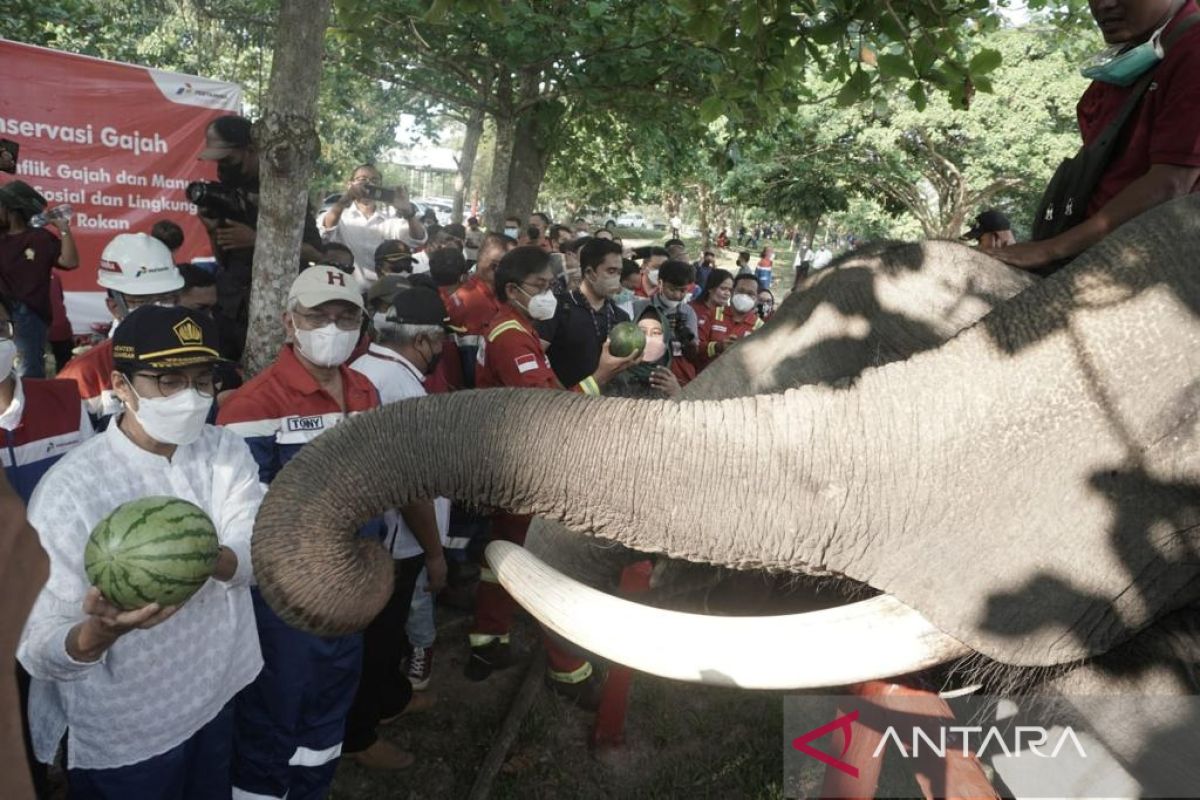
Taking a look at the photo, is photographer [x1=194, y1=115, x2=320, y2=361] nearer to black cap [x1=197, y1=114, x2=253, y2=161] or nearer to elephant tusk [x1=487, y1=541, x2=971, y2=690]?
black cap [x1=197, y1=114, x2=253, y2=161]

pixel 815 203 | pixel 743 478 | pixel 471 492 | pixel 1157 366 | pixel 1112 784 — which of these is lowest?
pixel 1112 784

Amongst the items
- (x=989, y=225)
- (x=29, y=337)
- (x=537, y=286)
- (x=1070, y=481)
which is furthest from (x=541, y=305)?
(x=29, y=337)

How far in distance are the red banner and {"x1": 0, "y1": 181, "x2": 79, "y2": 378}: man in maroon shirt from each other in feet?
3.18

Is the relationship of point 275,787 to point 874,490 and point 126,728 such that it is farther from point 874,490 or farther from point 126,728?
point 874,490

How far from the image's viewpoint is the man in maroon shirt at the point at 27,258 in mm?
5754

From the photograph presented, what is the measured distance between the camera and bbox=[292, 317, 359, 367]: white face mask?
3.10m

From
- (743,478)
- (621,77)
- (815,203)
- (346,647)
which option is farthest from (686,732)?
(815,203)

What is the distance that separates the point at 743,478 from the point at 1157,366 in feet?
2.64

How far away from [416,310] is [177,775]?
262cm

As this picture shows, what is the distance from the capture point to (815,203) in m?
25.0

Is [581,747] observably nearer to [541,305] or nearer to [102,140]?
[541,305]

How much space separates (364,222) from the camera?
10.0 m

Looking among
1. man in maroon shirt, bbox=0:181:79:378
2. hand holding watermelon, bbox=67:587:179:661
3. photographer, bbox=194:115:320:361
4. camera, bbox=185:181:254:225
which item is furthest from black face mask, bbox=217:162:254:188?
hand holding watermelon, bbox=67:587:179:661

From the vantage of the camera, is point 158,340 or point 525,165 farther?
point 525,165
